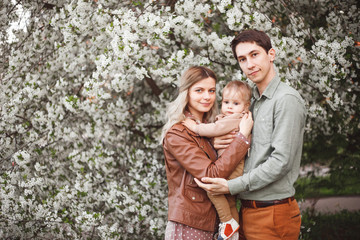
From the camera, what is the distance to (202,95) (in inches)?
103

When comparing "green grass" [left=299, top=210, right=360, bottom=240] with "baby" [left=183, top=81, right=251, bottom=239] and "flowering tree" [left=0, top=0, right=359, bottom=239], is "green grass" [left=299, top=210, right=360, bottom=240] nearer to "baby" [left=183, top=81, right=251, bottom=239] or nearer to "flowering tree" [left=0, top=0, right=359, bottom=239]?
"flowering tree" [left=0, top=0, right=359, bottom=239]

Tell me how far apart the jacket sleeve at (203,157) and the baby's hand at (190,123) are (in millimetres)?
103

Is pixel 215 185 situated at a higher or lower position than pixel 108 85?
lower

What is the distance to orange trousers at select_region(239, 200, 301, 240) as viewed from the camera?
2.19 meters

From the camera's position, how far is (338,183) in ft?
15.3

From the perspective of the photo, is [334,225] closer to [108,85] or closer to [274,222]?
[274,222]

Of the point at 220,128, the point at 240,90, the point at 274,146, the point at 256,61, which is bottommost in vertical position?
the point at 274,146

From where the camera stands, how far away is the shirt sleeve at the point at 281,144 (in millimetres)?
2084

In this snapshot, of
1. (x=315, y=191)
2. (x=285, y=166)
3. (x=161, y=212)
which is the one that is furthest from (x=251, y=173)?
(x=315, y=191)

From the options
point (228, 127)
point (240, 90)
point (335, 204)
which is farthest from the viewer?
point (335, 204)

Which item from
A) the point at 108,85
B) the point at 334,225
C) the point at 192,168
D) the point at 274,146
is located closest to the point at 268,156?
the point at 274,146

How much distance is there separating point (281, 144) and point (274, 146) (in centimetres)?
5

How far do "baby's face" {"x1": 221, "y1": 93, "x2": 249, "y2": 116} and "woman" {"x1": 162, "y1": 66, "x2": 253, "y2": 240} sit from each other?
191 millimetres

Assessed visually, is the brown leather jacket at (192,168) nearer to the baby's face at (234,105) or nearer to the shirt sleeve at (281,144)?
the shirt sleeve at (281,144)
